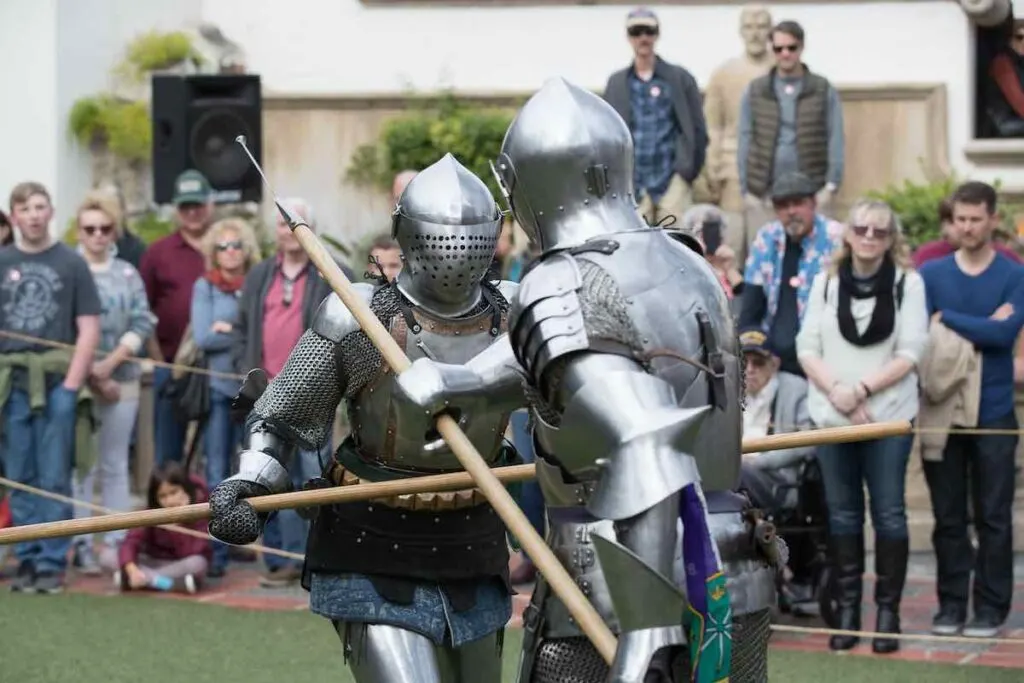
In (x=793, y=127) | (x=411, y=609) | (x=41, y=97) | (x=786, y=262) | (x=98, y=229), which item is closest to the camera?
(x=411, y=609)

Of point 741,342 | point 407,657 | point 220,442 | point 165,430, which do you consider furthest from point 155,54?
point 407,657

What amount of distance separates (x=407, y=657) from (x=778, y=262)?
496 centimetres

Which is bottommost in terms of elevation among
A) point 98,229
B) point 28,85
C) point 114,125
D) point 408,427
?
point 408,427

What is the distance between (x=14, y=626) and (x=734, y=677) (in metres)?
5.54

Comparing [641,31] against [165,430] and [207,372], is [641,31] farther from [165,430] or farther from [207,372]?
[165,430]

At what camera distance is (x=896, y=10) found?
16.0m

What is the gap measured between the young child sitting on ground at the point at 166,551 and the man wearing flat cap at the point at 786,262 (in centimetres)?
267

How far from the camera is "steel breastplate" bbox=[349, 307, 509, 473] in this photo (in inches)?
231

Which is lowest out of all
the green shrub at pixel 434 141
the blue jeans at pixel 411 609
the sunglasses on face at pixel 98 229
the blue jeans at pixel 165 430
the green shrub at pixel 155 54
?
the blue jeans at pixel 165 430

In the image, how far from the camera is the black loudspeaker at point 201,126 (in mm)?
13680

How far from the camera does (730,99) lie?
1403 centimetres

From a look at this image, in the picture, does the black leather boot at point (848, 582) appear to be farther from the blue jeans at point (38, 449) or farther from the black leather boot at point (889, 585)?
the blue jeans at point (38, 449)

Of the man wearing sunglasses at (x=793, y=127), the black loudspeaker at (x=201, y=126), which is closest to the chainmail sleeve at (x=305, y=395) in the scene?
the man wearing sunglasses at (x=793, y=127)

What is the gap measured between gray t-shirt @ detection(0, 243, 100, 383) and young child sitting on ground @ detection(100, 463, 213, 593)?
832 mm
